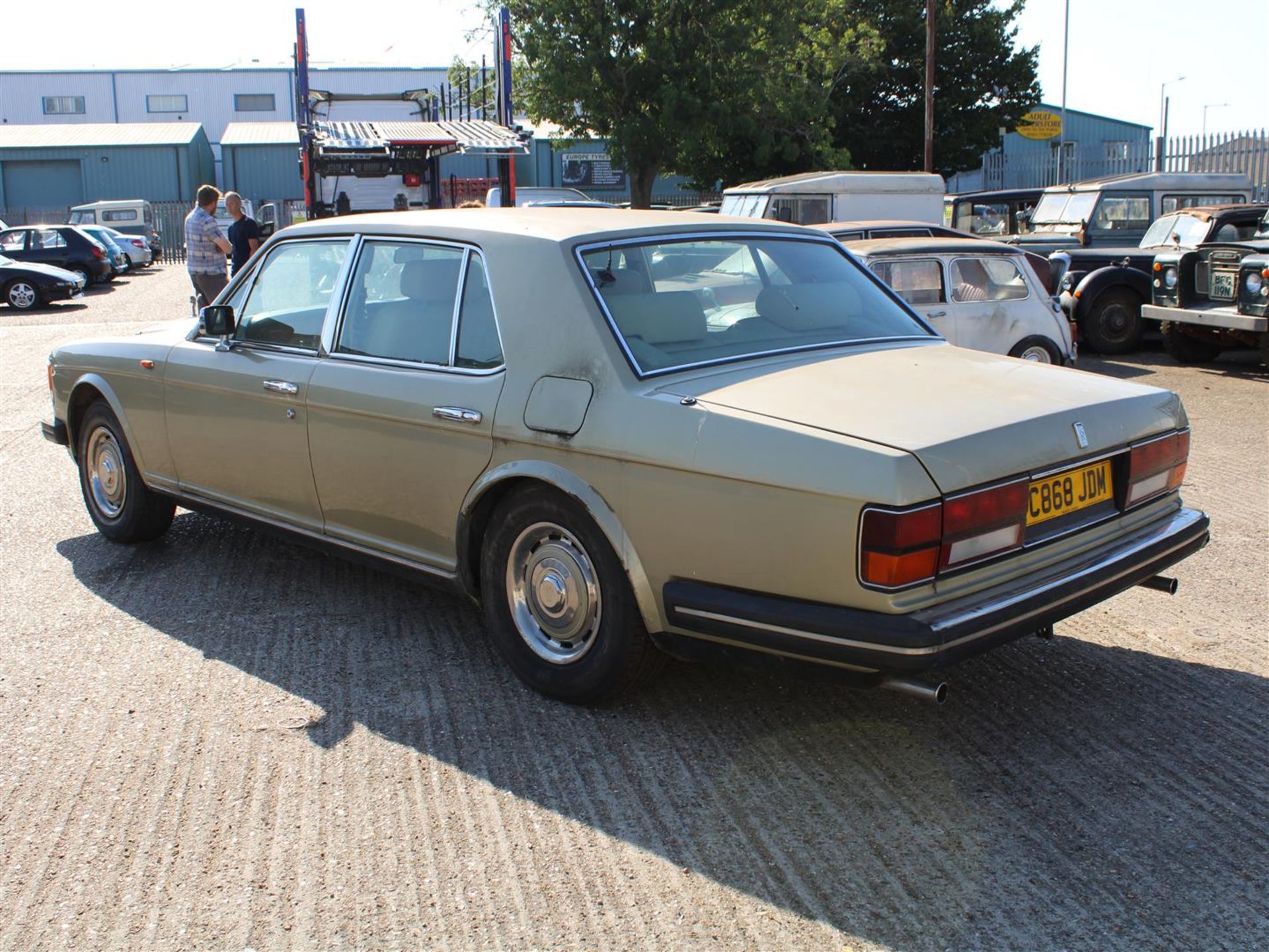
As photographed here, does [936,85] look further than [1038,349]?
Yes

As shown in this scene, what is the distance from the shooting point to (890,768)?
361cm

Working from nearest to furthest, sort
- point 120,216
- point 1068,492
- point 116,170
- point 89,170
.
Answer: point 1068,492, point 120,216, point 89,170, point 116,170

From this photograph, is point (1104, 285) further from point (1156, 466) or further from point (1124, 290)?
point (1156, 466)

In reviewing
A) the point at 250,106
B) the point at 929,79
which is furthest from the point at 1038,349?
the point at 250,106

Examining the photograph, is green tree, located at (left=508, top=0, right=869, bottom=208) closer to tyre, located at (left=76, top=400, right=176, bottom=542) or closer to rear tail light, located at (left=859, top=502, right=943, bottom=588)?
tyre, located at (left=76, top=400, right=176, bottom=542)

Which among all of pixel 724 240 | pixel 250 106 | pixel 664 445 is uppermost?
pixel 250 106

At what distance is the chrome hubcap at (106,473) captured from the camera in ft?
19.8

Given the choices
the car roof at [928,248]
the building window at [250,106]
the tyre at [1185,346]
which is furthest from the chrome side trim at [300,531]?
the building window at [250,106]

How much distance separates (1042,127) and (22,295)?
3236cm

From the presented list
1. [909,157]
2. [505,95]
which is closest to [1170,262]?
[505,95]

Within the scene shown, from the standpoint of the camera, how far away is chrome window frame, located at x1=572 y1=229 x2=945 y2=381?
12.5 feet

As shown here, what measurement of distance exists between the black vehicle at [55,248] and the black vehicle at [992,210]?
59.1ft

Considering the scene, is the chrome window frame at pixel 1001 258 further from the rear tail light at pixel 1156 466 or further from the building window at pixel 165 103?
the building window at pixel 165 103

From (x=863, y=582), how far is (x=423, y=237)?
221 cm
